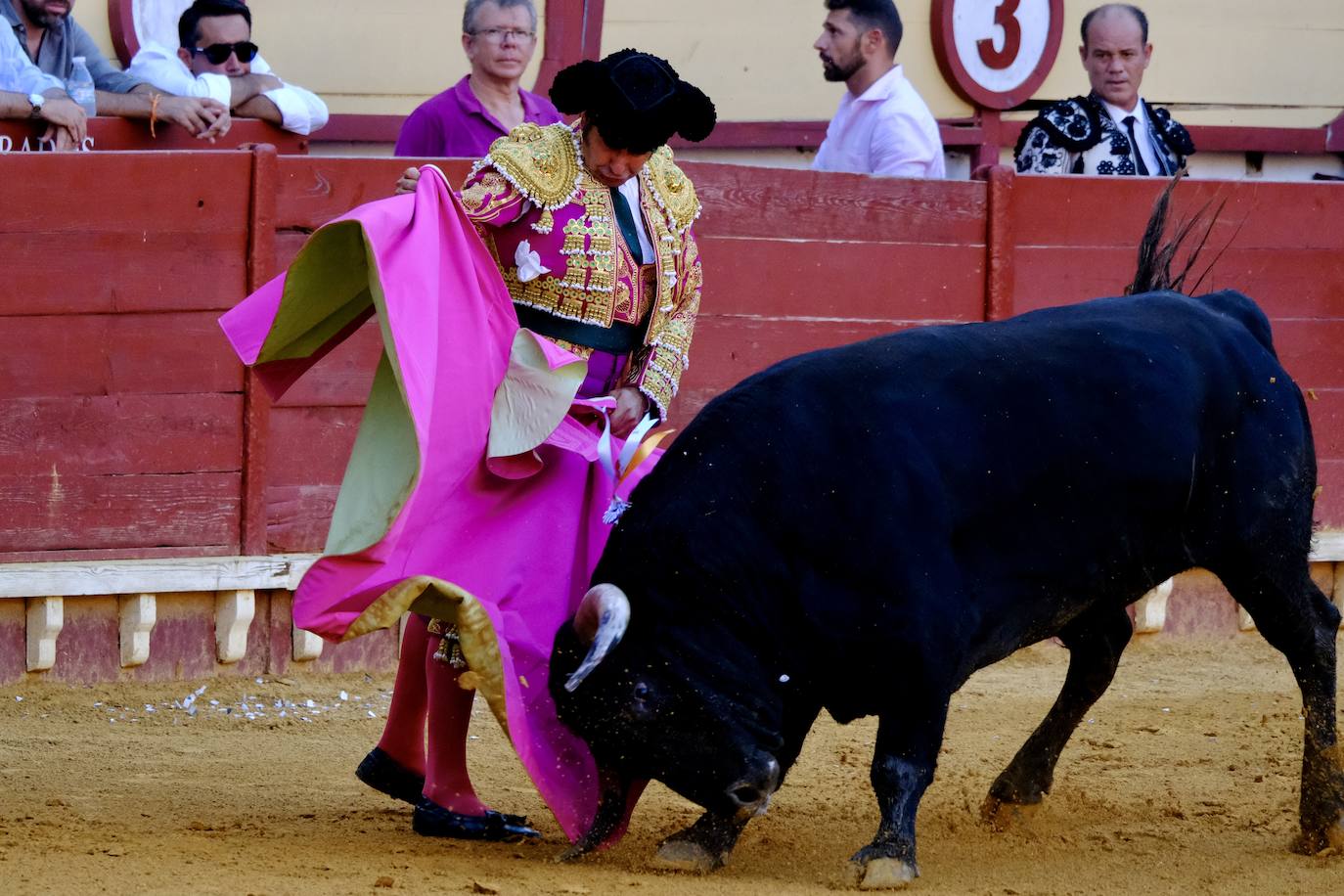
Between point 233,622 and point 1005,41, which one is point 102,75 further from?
point 1005,41

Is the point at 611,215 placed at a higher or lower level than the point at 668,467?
higher

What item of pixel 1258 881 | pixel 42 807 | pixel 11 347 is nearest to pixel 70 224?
pixel 11 347

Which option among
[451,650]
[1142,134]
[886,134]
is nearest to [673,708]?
[451,650]

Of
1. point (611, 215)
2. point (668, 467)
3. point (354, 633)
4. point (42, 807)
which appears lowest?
point (42, 807)

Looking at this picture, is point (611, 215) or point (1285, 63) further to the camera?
point (1285, 63)

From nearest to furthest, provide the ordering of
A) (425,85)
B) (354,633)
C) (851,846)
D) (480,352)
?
(354,633)
(480,352)
(851,846)
(425,85)

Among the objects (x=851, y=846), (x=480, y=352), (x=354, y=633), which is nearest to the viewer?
(x=354, y=633)

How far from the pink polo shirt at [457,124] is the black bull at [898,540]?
211cm

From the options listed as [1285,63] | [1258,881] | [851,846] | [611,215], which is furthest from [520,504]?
[1285,63]

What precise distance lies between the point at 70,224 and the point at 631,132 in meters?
2.24

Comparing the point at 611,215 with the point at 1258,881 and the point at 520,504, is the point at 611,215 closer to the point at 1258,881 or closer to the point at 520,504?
the point at 520,504

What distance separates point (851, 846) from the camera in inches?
153

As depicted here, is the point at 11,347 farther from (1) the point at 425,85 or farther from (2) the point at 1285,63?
(2) the point at 1285,63

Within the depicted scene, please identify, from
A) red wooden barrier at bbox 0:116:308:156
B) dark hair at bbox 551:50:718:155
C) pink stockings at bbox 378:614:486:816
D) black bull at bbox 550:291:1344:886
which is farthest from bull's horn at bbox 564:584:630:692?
red wooden barrier at bbox 0:116:308:156
